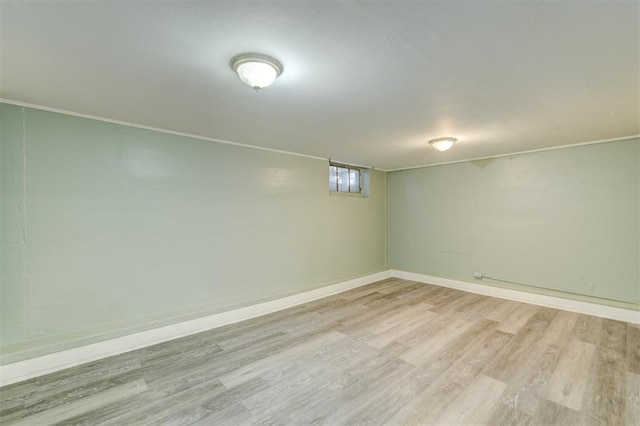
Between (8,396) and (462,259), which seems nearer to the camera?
(8,396)

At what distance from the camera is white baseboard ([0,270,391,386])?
2.27m

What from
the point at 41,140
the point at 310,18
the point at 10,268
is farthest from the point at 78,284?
the point at 310,18

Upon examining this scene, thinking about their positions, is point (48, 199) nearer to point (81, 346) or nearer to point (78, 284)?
point (78, 284)

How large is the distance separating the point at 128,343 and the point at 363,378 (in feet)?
7.70

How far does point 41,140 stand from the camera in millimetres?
2389

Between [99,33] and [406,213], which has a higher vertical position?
[99,33]

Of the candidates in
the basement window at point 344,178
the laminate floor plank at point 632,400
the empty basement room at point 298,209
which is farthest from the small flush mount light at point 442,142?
the laminate floor plank at point 632,400

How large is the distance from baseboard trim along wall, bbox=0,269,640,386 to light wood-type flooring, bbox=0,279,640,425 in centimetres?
11

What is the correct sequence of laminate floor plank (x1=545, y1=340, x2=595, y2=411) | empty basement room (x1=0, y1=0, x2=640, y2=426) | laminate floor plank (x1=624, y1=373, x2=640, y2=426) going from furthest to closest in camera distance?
1. laminate floor plank (x1=545, y1=340, x2=595, y2=411)
2. laminate floor plank (x1=624, y1=373, x2=640, y2=426)
3. empty basement room (x1=0, y1=0, x2=640, y2=426)

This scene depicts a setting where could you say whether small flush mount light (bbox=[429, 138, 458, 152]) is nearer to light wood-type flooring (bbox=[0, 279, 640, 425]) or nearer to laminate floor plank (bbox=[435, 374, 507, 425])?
light wood-type flooring (bbox=[0, 279, 640, 425])

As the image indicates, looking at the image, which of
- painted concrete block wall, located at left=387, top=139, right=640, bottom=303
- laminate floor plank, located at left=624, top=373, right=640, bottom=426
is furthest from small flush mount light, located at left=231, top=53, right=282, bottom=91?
painted concrete block wall, located at left=387, top=139, right=640, bottom=303

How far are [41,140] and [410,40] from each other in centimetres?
309

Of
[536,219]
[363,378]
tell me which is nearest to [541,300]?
[536,219]

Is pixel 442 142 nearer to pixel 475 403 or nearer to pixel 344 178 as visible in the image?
pixel 344 178
